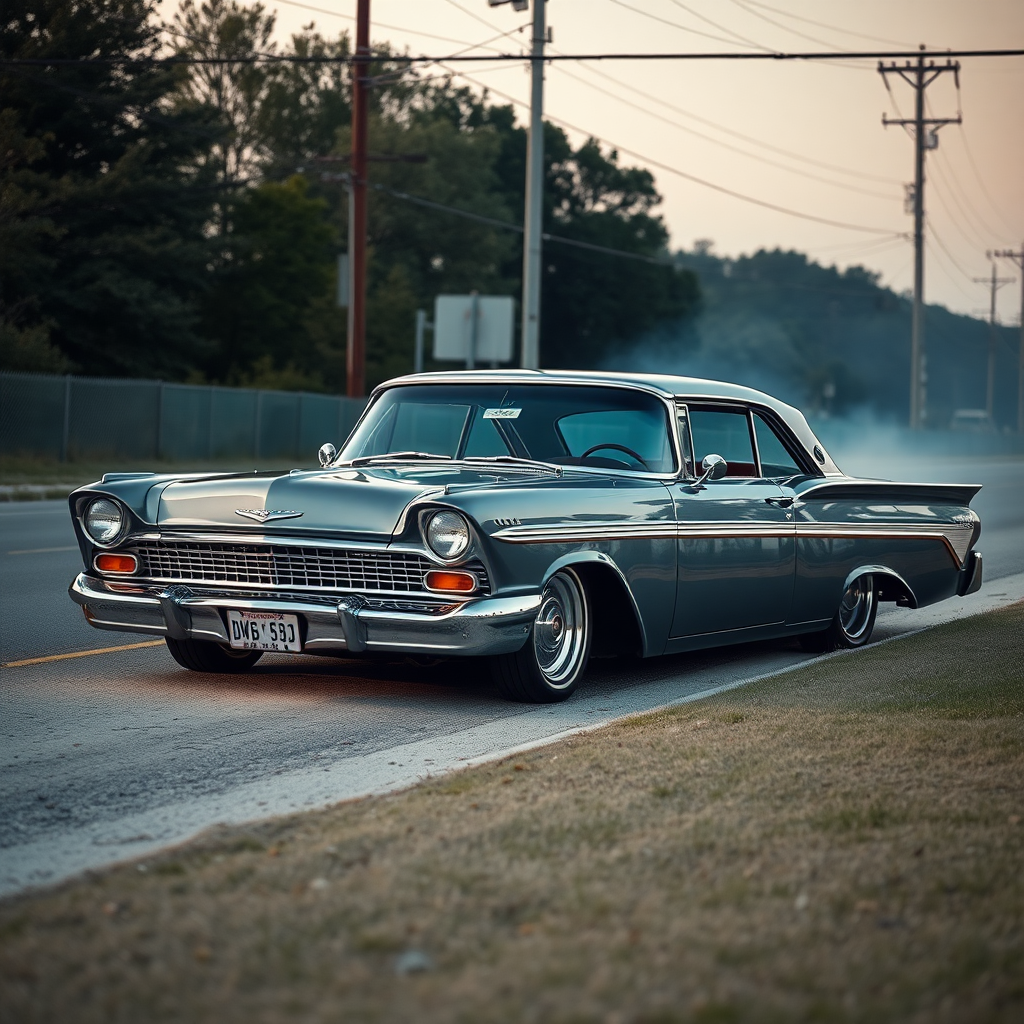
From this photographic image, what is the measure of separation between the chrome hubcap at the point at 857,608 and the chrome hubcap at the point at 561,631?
244 centimetres

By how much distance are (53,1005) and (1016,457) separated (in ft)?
206

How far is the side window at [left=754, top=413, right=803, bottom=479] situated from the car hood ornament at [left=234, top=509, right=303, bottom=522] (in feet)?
10.0

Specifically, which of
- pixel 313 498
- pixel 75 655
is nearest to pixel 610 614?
pixel 313 498

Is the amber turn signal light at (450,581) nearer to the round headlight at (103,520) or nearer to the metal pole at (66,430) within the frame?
the round headlight at (103,520)

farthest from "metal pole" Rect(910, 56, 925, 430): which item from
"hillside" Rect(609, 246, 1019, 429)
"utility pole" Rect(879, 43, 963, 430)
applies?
"hillside" Rect(609, 246, 1019, 429)

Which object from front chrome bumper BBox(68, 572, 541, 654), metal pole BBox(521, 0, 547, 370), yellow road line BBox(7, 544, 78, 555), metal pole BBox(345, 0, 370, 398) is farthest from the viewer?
metal pole BBox(345, 0, 370, 398)

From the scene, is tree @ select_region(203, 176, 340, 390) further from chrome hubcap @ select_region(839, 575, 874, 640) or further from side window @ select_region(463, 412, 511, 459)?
side window @ select_region(463, 412, 511, 459)

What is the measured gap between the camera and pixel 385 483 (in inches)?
295

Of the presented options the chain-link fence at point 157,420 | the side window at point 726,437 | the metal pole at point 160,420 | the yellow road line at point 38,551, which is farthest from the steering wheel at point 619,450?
the metal pole at point 160,420

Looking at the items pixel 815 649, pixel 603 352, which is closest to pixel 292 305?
pixel 603 352

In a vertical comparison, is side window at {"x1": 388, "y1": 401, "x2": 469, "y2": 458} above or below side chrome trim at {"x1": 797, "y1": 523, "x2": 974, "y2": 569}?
above

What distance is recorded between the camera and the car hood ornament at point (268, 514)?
7.35m

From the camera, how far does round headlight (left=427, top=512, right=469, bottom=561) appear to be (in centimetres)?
709

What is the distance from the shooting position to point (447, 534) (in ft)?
23.3
